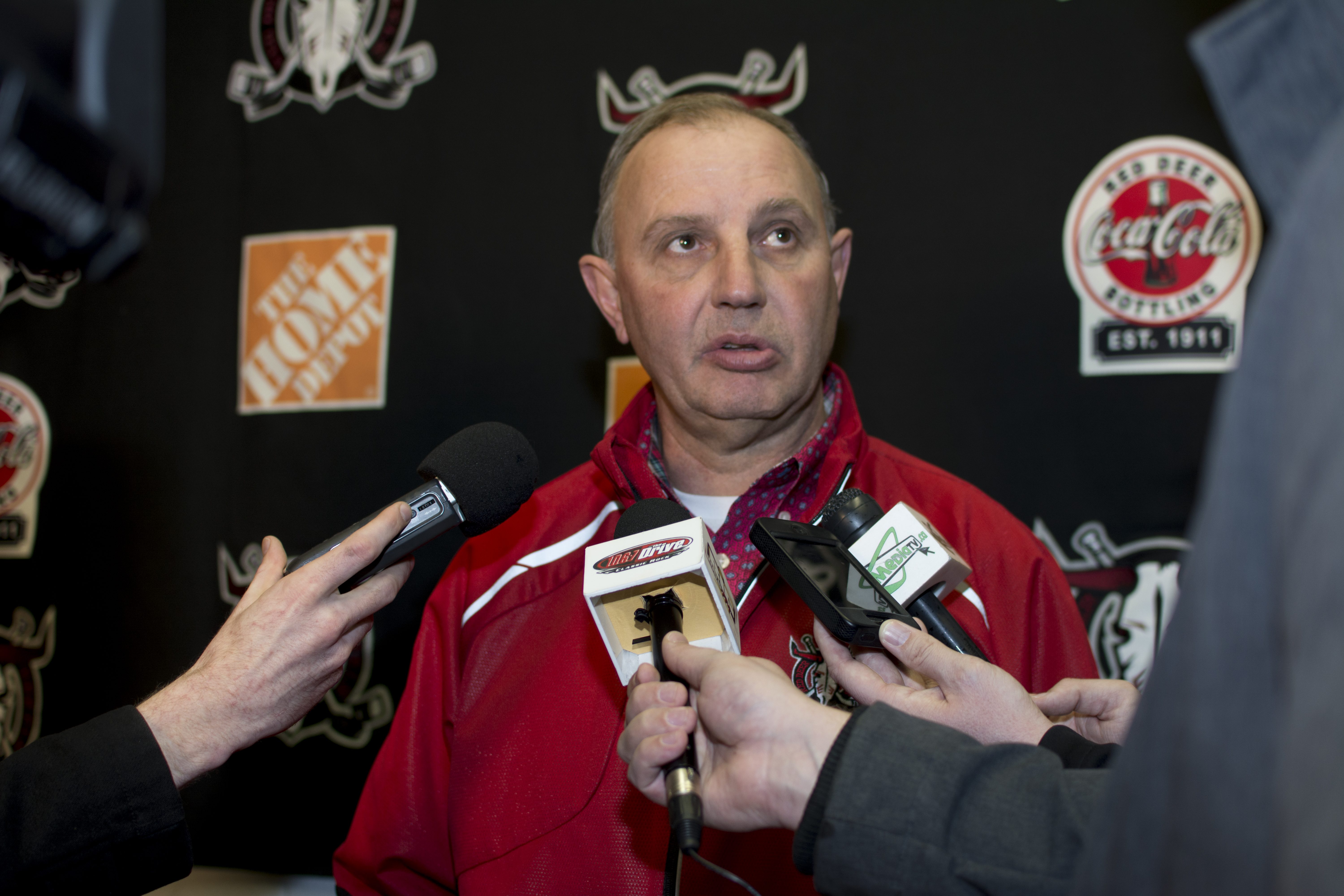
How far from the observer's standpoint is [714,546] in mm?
1190

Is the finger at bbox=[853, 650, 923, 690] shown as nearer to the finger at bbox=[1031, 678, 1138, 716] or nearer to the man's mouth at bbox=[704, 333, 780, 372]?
the finger at bbox=[1031, 678, 1138, 716]

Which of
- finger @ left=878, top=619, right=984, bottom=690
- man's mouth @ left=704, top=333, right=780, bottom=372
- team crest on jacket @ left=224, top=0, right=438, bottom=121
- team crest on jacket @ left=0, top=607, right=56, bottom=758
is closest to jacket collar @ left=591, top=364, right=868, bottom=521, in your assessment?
man's mouth @ left=704, top=333, right=780, bottom=372

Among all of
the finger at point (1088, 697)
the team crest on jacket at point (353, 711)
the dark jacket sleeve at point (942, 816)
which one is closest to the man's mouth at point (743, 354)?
the finger at point (1088, 697)

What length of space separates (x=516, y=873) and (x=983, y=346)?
112cm

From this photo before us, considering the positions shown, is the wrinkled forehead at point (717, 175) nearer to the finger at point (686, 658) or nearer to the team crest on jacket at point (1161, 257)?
the team crest on jacket at point (1161, 257)

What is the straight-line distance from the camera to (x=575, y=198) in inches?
69.2

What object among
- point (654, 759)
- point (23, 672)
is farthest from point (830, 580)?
point (23, 672)

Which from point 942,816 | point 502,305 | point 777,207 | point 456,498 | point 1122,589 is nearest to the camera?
point 942,816

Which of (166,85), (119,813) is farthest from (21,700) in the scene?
(166,85)

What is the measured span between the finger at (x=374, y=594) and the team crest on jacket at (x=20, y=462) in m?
1.37

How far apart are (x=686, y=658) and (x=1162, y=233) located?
4.00ft

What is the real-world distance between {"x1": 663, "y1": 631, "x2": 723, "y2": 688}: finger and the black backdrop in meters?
0.52

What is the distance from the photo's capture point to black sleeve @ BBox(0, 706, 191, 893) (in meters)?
0.95

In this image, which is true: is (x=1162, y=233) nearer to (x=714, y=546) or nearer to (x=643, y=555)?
(x=714, y=546)
